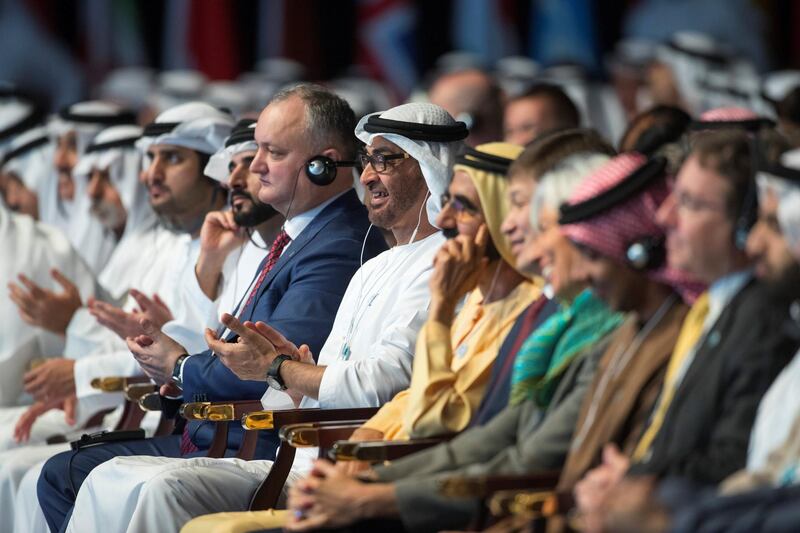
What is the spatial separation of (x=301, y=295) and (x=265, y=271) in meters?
0.41

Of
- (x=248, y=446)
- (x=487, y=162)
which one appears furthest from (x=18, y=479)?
(x=487, y=162)

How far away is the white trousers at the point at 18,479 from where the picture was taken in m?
6.37

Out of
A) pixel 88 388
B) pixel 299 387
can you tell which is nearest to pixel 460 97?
pixel 88 388

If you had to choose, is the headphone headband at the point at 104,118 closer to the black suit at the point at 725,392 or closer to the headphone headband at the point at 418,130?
the headphone headband at the point at 418,130

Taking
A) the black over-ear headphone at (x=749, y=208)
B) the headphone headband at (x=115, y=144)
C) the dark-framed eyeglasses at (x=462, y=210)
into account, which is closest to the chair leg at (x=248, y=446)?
the dark-framed eyeglasses at (x=462, y=210)

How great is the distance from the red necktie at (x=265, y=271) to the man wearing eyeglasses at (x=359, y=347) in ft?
1.63

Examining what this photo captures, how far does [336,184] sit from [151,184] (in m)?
1.75

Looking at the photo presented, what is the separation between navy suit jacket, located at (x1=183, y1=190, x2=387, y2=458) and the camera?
545 centimetres

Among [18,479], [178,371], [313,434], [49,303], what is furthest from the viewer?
[49,303]

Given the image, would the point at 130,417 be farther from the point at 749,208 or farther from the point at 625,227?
the point at 749,208

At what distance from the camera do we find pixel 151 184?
7402mm

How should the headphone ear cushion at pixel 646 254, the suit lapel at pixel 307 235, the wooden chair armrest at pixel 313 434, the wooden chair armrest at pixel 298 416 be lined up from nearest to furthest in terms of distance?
the headphone ear cushion at pixel 646 254 < the wooden chair armrest at pixel 313 434 < the wooden chair armrest at pixel 298 416 < the suit lapel at pixel 307 235

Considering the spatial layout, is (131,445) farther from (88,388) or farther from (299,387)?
(299,387)

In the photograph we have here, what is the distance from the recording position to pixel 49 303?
7.52 m
